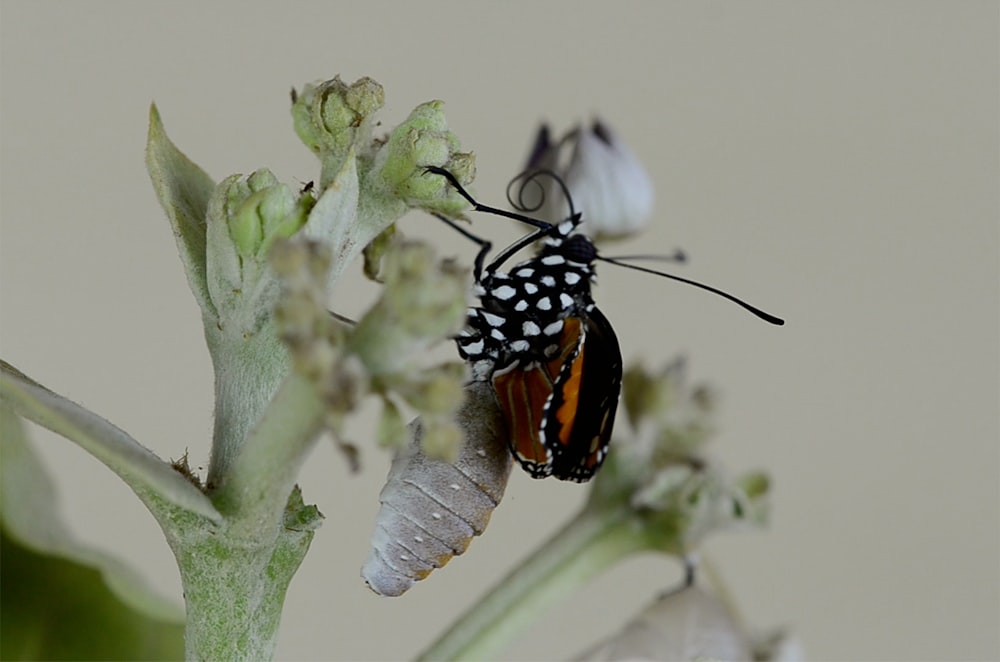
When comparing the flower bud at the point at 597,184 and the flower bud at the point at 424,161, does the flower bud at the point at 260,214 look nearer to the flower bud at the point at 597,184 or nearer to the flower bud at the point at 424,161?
the flower bud at the point at 424,161

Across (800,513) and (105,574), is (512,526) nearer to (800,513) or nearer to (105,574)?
(800,513)

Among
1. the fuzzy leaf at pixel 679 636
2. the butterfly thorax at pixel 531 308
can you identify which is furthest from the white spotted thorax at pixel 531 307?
the fuzzy leaf at pixel 679 636

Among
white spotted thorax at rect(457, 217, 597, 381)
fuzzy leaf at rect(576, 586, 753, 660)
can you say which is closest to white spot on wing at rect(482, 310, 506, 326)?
white spotted thorax at rect(457, 217, 597, 381)

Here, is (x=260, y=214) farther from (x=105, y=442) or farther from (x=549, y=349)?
(x=549, y=349)

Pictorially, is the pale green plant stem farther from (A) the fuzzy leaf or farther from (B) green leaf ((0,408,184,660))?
(B) green leaf ((0,408,184,660))

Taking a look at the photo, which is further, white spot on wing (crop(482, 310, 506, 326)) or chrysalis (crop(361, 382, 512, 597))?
white spot on wing (crop(482, 310, 506, 326))

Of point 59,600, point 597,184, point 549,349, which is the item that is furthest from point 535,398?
point 59,600

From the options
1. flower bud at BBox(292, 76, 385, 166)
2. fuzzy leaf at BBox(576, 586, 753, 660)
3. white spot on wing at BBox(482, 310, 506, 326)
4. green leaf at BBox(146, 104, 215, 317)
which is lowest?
fuzzy leaf at BBox(576, 586, 753, 660)
